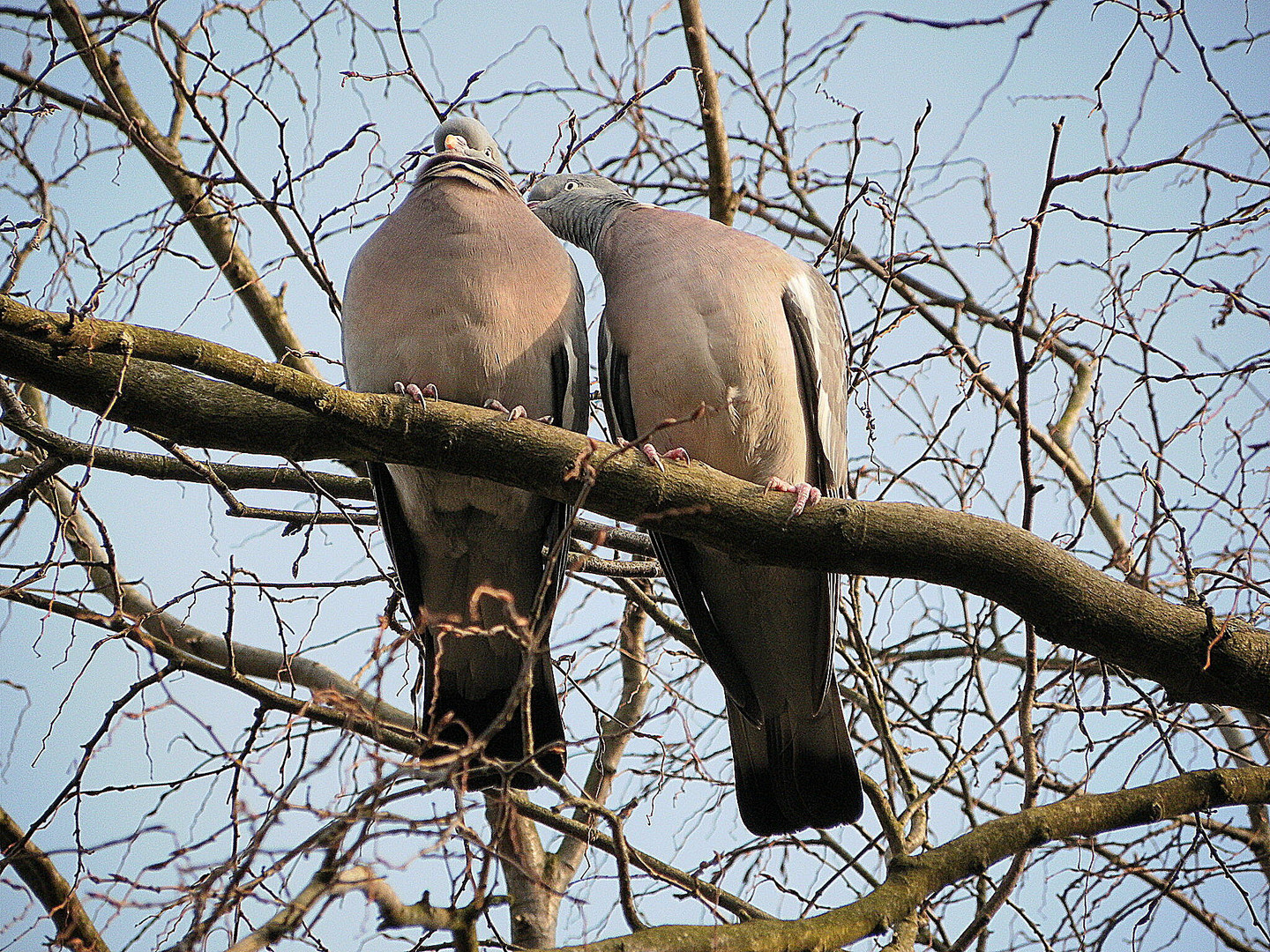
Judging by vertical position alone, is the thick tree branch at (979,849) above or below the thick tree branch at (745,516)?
below

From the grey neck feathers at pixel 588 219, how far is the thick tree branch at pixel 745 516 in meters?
1.80

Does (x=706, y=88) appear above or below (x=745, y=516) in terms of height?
above

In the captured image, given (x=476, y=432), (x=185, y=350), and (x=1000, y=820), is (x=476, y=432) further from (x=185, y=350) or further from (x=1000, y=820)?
(x=1000, y=820)

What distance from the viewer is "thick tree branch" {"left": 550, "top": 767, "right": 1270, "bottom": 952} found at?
2.61 meters

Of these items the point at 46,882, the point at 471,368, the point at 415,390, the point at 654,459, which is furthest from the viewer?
Result: the point at 471,368

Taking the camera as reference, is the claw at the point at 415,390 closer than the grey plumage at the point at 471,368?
Yes

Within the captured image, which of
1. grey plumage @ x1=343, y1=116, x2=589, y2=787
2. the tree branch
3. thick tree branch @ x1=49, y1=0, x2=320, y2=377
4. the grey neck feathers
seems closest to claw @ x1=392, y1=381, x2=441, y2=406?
grey plumage @ x1=343, y1=116, x2=589, y2=787

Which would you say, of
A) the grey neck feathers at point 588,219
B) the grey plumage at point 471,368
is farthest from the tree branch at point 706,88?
the grey plumage at point 471,368

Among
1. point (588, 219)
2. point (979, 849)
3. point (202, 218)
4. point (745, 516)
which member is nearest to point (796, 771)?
point (979, 849)

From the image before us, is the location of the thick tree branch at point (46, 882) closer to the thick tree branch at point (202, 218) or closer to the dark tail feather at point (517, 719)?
the dark tail feather at point (517, 719)

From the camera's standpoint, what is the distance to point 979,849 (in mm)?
2975

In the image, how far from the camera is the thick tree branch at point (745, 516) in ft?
8.59

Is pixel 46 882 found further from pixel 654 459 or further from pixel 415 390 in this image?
pixel 654 459

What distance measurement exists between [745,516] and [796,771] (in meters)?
1.36
